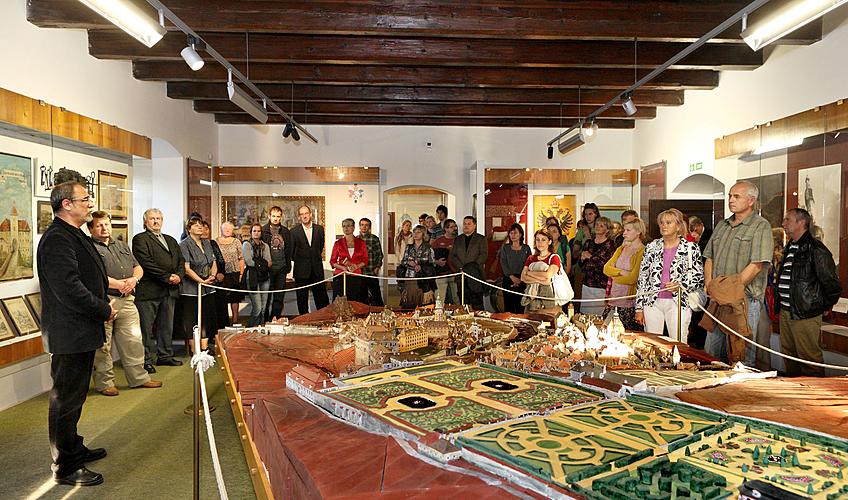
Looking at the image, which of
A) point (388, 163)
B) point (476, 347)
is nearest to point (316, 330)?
point (476, 347)

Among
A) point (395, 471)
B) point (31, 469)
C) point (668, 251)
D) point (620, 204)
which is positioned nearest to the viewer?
point (395, 471)

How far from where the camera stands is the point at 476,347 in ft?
14.6

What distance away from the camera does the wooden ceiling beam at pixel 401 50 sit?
6504 millimetres

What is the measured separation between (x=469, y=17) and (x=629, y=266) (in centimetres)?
287

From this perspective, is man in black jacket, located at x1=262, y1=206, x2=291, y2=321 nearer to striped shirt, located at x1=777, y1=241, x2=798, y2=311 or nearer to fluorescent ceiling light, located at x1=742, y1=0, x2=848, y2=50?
striped shirt, located at x1=777, y1=241, x2=798, y2=311

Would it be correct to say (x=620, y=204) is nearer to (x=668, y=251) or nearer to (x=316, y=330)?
(x=668, y=251)

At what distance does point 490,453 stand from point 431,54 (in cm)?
539

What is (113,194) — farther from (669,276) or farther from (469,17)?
(669,276)

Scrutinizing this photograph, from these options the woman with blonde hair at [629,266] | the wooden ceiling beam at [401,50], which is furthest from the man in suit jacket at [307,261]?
the woman with blonde hair at [629,266]

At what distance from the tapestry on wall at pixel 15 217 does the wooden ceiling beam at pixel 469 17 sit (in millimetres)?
1368

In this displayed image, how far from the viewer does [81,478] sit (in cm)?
360

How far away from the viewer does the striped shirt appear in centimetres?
530

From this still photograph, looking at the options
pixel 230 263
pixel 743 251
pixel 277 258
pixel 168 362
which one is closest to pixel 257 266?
pixel 277 258

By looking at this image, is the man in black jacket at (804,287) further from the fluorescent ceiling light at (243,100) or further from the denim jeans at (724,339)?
the fluorescent ceiling light at (243,100)
